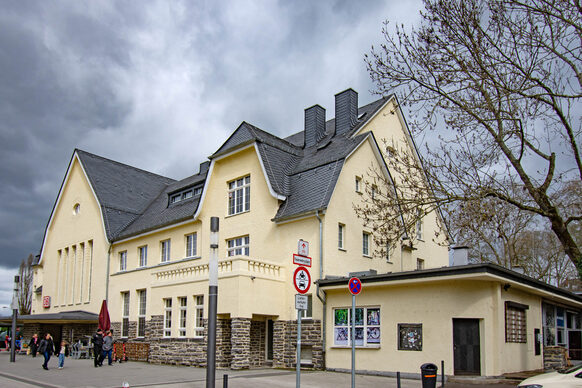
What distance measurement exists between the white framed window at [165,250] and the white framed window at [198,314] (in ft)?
22.1

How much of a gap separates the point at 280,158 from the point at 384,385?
39.8 ft

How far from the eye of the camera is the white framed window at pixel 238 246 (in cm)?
2464

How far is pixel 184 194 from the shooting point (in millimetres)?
31906

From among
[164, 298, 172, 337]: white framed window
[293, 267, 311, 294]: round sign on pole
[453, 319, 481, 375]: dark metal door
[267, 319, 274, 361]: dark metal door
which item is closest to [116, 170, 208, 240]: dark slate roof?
[164, 298, 172, 337]: white framed window

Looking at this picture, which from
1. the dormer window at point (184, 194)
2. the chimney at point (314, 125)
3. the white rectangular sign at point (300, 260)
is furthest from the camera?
the dormer window at point (184, 194)

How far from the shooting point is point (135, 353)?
25797 mm

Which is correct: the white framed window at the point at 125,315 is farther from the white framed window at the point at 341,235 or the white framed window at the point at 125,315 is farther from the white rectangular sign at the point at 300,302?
the white rectangular sign at the point at 300,302

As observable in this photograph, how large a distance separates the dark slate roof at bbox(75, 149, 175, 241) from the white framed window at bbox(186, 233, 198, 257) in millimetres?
7099

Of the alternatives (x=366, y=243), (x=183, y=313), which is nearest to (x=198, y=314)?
(x=183, y=313)

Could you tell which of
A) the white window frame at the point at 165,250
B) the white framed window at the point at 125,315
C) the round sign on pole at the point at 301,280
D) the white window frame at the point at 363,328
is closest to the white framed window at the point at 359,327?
the white window frame at the point at 363,328

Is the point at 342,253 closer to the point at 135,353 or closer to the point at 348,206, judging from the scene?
the point at 348,206

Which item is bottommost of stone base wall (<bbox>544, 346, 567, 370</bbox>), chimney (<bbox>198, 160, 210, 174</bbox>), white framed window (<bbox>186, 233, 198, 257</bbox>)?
stone base wall (<bbox>544, 346, 567, 370</bbox>)

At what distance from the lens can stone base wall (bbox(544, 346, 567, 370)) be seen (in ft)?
61.9

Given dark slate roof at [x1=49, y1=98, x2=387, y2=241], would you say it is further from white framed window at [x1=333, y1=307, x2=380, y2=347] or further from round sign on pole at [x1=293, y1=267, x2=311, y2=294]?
round sign on pole at [x1=293, y1=267, x2=311, y2=294]
